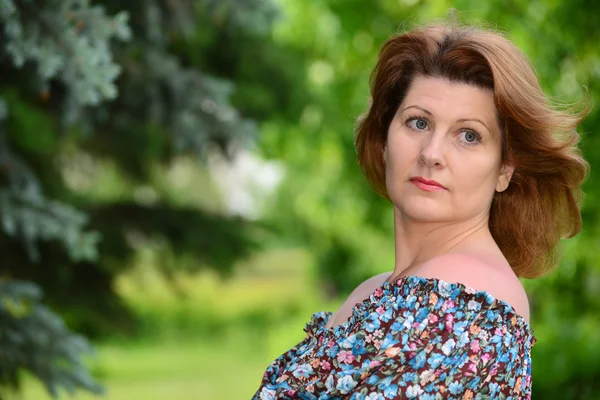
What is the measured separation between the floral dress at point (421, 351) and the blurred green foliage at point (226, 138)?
2.95m

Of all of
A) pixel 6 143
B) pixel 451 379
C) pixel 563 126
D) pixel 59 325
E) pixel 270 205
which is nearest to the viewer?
pixel 451 379

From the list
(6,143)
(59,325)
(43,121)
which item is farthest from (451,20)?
(43,121)

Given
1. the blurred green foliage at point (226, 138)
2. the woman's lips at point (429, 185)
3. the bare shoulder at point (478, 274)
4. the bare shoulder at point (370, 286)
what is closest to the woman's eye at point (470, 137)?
the woman's lips at point (429, 185)

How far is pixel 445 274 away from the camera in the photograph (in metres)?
1.71

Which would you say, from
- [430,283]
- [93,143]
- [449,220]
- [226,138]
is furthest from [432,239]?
[93,143]

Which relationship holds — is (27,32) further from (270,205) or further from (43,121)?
(270,205)

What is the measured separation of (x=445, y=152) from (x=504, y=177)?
8.1 inches

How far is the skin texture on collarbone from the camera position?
5.72 ft

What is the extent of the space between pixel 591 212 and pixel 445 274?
5633 millimetres

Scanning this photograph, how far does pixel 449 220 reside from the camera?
1.80 meters

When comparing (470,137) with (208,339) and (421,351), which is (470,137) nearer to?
(421,351)

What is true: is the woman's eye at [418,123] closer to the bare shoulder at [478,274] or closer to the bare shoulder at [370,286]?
the bare shoulder at [478,274]

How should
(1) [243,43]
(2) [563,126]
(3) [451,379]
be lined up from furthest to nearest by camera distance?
(1) [243,43]
(2) [563,126]
(3) [451,379]

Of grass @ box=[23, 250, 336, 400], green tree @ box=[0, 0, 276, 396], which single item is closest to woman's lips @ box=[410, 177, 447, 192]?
green tree @ box=[0, 0, 276, 396]
